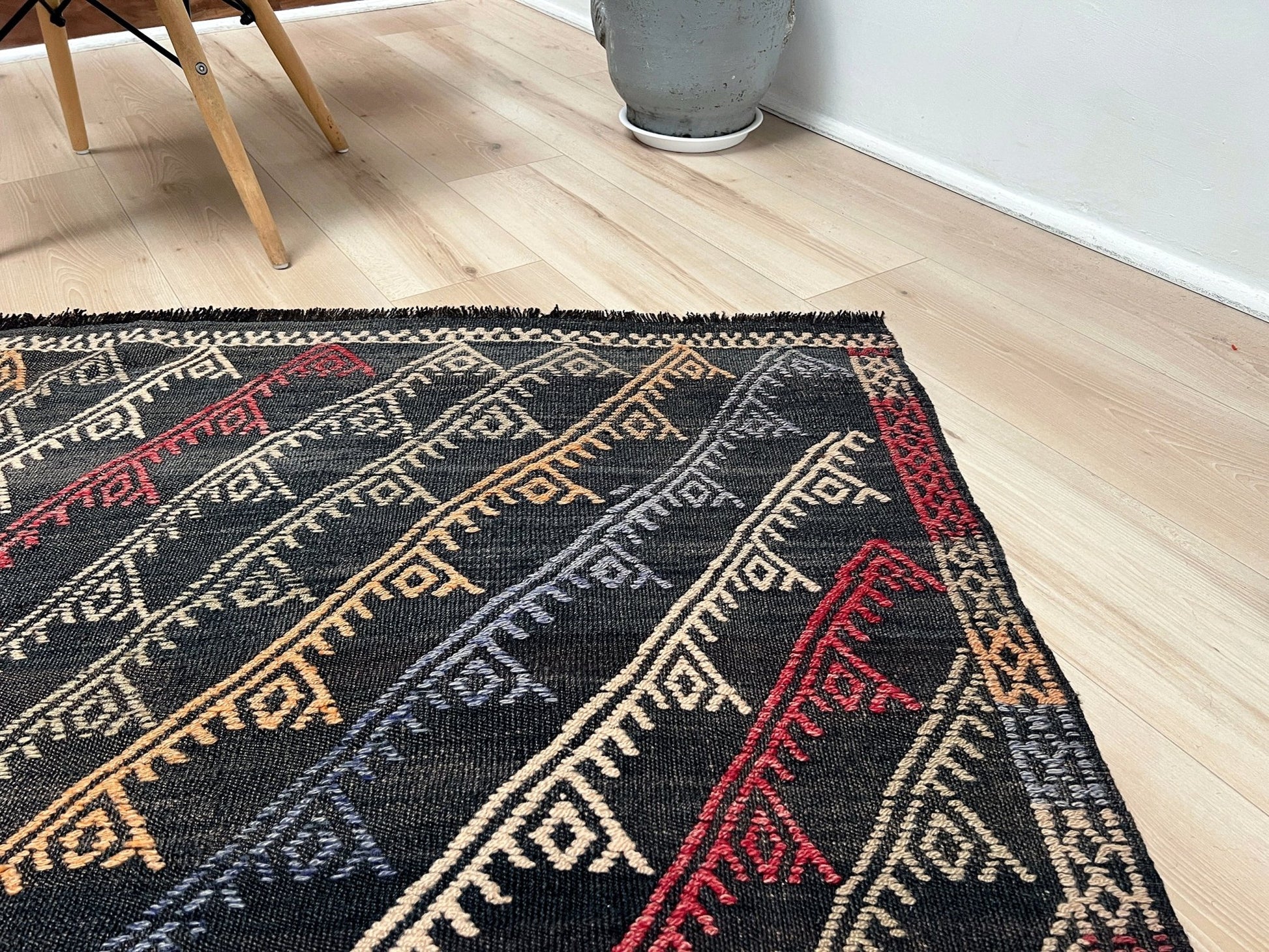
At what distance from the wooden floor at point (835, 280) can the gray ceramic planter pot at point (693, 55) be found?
101 millimetres

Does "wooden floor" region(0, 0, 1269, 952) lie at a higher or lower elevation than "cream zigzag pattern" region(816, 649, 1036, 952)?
higher

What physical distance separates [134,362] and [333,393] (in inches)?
12.3

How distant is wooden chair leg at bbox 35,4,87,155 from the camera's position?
1.79 meters

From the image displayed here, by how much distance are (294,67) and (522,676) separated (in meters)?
1.52

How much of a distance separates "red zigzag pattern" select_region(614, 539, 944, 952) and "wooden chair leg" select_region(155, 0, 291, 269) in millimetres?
1143

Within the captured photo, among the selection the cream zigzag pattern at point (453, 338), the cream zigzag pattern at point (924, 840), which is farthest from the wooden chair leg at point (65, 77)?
the cream zigzag pattern at point (924, 840)

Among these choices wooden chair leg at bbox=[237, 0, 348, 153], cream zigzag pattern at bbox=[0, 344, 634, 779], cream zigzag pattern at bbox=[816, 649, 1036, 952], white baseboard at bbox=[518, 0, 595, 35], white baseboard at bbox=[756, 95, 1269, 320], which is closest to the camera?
cream zigzag pattern at bbox=[816, 649, 1036, 952]

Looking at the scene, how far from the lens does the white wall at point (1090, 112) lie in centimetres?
141

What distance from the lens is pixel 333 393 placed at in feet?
4.14

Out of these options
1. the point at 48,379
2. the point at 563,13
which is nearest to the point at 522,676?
the point at 48,379

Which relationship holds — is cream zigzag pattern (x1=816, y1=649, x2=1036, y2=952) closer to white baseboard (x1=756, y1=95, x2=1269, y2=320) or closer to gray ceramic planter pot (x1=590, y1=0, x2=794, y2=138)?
white baseboard (x1=756, y1=95, x2=1269, y2=320)

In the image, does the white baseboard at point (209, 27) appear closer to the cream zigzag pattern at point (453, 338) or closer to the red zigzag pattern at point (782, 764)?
the cream zigzag pattern at point (453, 338)

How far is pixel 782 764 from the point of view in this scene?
2.61 feet

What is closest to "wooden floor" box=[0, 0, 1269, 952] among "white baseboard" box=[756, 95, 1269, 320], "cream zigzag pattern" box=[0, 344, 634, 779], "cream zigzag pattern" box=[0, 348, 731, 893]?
"white baseboard" box=[756, 95, 1269, 320]
